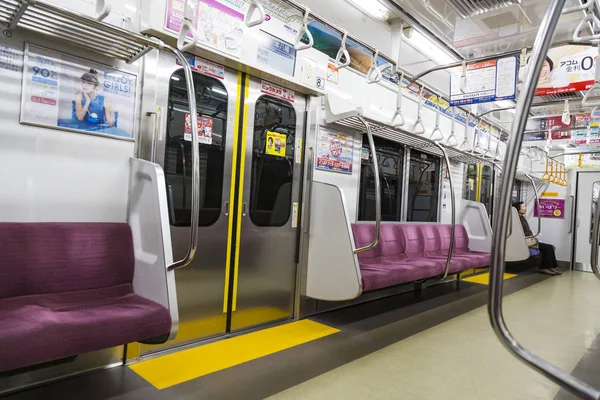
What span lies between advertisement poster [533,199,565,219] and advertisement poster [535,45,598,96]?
624 cm

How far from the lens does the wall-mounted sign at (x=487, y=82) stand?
425cm

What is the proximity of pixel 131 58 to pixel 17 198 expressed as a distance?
42.8 inches

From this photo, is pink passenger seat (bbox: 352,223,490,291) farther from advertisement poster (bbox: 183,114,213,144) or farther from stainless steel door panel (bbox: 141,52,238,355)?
advertisement poster (bbox: 183,114,213,144)

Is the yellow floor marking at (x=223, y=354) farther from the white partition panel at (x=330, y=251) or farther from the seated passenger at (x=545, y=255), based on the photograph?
the seated passenger at (x=545, y=255)

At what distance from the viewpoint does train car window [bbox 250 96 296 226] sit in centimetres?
372

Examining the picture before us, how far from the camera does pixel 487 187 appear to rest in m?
8.20

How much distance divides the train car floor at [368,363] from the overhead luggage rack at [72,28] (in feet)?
6.55

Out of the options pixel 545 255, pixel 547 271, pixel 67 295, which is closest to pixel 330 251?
pixel 67 295

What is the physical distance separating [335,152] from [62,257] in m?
2.82

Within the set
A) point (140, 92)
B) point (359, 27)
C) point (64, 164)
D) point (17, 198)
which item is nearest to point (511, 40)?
point (359, 27)

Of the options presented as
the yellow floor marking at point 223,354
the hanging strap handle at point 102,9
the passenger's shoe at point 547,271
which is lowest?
the yellow floor marking at point 223,354

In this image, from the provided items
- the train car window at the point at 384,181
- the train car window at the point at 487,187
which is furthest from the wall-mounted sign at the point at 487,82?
the train car window at the point at 487,187

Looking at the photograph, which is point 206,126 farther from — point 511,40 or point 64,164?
point 511,40

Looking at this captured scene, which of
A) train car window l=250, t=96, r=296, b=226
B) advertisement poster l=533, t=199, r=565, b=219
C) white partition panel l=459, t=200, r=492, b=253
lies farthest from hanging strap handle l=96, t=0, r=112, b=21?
advertisement poster l=533, t=199, r=565, b=219
